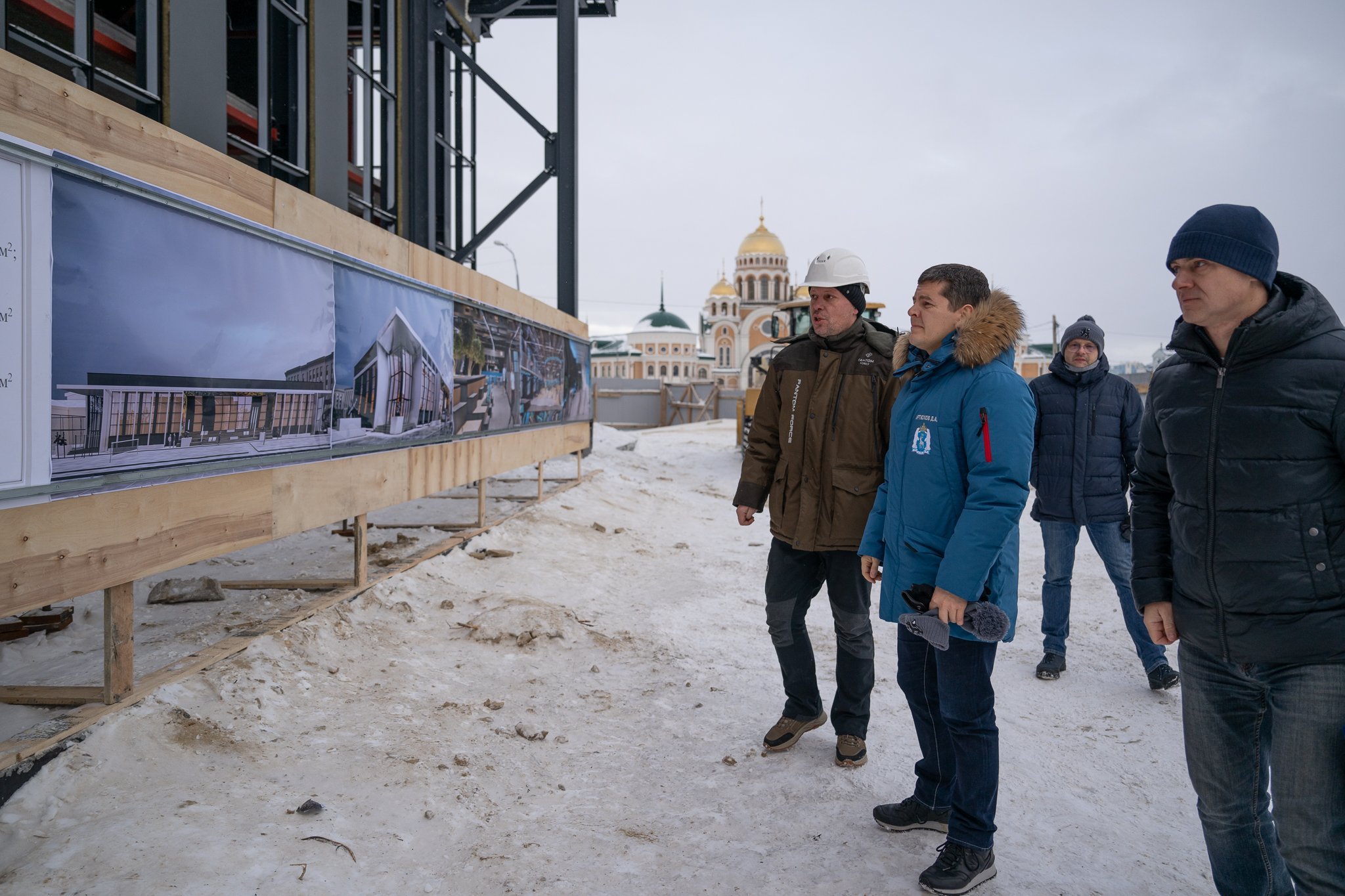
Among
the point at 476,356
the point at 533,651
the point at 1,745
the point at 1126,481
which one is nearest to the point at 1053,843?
the point at 1126,481

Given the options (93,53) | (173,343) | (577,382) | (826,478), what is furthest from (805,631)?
(577,382)

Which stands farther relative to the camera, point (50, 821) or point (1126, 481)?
point (1126, 481)

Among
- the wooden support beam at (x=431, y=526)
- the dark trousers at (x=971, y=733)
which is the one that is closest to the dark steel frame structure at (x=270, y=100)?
the wooden support beam at (x=431, y=526)

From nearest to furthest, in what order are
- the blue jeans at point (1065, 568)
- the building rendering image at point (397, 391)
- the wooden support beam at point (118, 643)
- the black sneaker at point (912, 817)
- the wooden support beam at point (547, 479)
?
1. the black sneaker at point (912, 817)
2. the wooden support beam at point (118, 643)
3. the blue jeans at point (1065, 568)
4. the building rendering image at point (397, 391)
5. the wooden support beam at point (547, 479)

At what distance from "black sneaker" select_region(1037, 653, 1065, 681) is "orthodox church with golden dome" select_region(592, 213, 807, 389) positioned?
56339 millimetres

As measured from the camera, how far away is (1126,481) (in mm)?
4953

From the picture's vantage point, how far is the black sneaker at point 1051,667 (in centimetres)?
479

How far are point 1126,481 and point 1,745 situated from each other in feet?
18.2

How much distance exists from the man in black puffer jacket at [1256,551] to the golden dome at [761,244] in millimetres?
68112

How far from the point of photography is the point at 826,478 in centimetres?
355

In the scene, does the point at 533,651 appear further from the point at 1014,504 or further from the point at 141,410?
the point at 1014,504

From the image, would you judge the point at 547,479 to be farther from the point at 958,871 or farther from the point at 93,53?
the point at 958,871

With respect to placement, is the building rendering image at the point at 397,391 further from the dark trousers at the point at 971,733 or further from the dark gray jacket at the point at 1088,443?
the dark gray jacket at the point at 1088,443

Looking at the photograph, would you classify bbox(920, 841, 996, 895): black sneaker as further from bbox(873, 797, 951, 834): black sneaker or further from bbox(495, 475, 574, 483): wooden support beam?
bbox(495, 475, 574, 483): wooden support beam
